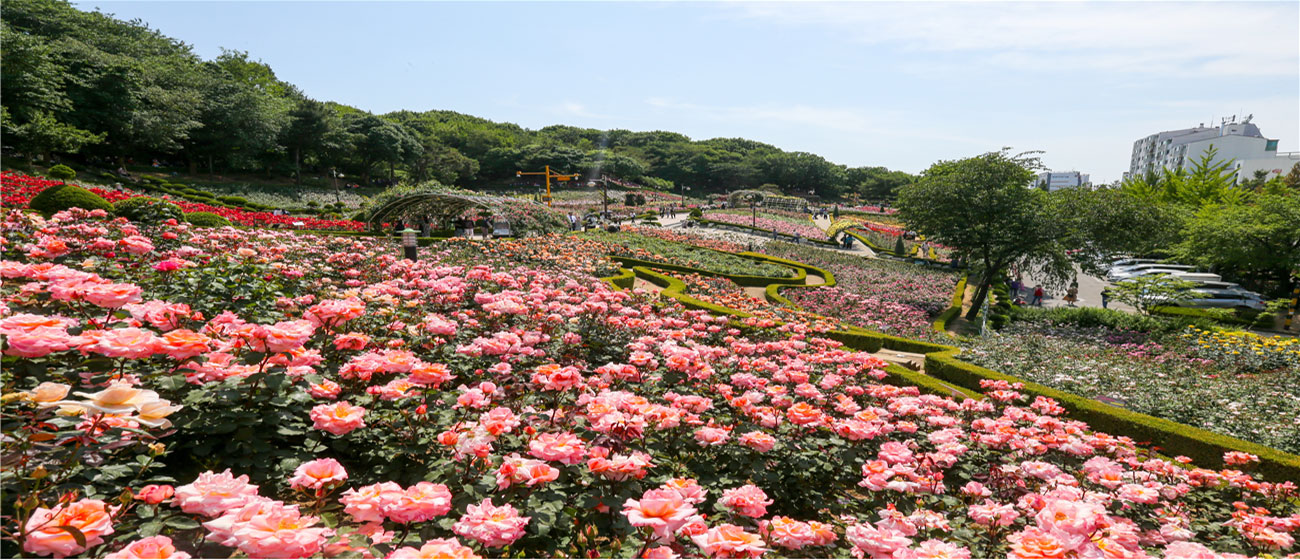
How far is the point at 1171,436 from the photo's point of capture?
21.4 ft

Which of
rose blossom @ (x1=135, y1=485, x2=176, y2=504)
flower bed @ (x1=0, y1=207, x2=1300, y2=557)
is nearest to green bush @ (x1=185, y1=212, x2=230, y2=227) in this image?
flower bed @ (x1=0, y1=207, x2=1300, y2=557)

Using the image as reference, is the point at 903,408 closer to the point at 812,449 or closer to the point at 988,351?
the point at 812,449

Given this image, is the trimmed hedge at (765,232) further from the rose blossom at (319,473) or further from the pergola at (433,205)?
the rose blossom at (319,473)

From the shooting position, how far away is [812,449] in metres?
3.36

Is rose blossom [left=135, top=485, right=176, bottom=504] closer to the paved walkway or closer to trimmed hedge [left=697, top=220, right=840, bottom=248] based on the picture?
the paved walkway

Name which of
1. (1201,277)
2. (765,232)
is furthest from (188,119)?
(1201,277)

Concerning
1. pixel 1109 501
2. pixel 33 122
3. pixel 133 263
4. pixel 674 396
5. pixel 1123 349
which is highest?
pixel 33 122

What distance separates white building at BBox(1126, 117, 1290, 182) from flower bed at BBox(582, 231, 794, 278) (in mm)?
99743

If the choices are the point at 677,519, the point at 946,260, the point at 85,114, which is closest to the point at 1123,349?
the point at 677,519

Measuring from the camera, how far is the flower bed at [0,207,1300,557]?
1.79 metres

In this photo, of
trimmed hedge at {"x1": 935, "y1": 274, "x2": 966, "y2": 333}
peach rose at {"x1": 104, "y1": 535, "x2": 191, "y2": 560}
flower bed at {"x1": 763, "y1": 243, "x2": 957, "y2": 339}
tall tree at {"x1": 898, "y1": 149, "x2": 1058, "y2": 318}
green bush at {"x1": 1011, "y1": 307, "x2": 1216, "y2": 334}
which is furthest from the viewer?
tall tree at {"x1": 898, "y1": 149, "x2": 1058, "y2": 318}

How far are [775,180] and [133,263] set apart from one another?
3375 inches

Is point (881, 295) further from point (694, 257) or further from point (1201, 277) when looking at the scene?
point (1201, 277)

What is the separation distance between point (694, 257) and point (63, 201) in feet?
57.6
